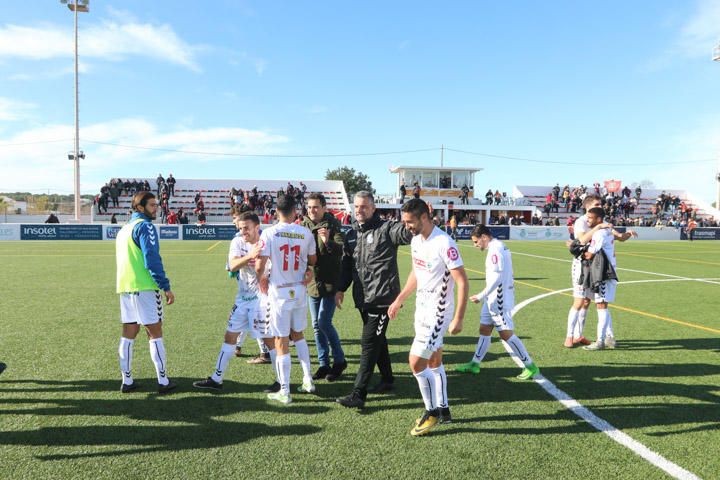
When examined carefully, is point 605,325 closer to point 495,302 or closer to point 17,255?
point 495,302

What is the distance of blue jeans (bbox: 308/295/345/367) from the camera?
5.50 meters

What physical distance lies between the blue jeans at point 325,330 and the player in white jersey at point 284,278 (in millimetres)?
797

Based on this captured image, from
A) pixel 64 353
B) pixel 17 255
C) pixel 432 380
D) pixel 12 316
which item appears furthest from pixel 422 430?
pixel 17 255

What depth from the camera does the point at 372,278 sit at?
4617 millimetres

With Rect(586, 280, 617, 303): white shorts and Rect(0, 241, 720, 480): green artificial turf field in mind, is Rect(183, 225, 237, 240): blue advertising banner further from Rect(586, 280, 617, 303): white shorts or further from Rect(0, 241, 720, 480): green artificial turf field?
Rect(586, 280, 617, 303): white shorts

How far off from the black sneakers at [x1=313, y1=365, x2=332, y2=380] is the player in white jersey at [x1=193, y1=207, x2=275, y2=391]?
35.0 inches

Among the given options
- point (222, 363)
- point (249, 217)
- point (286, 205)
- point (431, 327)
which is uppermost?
point (286, 205)

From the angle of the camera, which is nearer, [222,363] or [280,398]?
[280,398]

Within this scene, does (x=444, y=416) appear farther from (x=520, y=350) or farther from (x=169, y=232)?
(x=169, y=232)

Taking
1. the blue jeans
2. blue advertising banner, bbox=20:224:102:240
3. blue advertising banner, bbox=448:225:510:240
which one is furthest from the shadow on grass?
blue advertising banner, bbox=448:225:510:240

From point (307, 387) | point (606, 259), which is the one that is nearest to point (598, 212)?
point (606, 259)

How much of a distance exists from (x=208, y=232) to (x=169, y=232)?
8.90 ft

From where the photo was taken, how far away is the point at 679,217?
157 feet

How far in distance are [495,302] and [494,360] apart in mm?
1219
